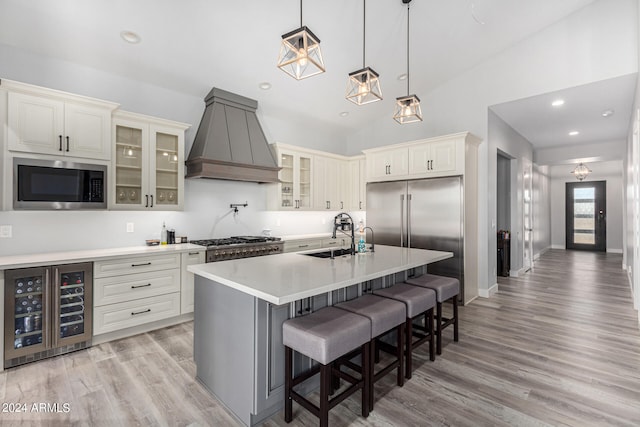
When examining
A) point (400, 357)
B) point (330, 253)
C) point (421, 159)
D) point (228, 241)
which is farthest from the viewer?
point (421, 159)

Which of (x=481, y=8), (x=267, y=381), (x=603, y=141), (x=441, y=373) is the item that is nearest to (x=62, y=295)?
(x=267, y=381)

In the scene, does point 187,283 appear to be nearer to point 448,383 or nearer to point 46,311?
point 46,311

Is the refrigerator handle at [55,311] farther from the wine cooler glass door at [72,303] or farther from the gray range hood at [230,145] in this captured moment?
the gray range hood at [230,145]

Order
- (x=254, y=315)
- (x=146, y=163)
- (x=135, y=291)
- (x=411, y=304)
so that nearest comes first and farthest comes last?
(x=254, y=315) → (x=411, y=304) → (x=135, y=291) → (x=146, y=163)

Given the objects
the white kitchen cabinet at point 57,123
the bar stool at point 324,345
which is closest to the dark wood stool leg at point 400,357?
the bar stool at point 324,345

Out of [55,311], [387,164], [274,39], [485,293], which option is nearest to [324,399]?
[55,311]

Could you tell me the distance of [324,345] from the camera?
1.70 meters

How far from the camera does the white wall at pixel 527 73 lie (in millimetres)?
3691

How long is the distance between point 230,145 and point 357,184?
2790 mm

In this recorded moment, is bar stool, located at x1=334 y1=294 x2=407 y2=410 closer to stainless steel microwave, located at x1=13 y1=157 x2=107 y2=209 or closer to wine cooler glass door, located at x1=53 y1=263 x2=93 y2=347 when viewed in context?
wine cooler glass door, located at x1=53 y1=263 x2=93 y2=347

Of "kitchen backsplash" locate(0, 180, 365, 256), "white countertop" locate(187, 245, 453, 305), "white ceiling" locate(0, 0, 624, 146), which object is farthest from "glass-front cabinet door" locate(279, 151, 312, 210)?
"white countertop" locate(187, 245, 453, 305)

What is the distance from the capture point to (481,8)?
3566 mm

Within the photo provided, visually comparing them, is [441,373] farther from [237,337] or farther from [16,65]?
[16,65]

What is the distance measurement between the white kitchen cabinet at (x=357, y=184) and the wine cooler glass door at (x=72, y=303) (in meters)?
4.44
